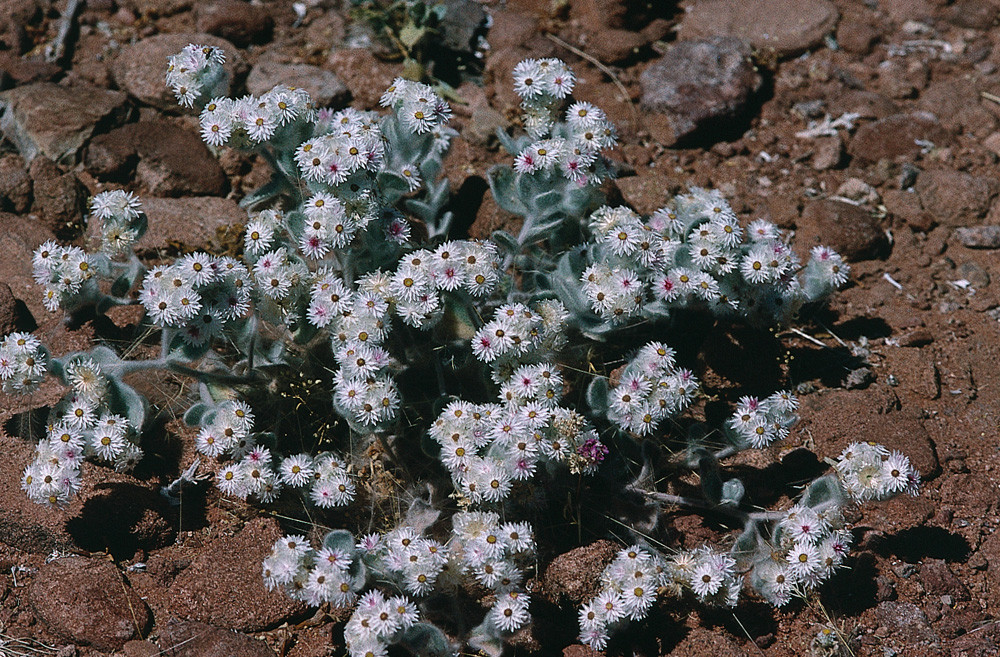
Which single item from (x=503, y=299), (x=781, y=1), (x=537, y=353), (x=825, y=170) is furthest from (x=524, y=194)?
(x=781, y=1)

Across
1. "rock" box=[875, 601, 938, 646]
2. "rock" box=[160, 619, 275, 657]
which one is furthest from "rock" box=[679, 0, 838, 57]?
"rock" box=[160, 619, 275, 657]

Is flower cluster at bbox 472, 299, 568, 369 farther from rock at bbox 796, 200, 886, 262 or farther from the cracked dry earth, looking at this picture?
rock at bbox 796, 200, 886, 262

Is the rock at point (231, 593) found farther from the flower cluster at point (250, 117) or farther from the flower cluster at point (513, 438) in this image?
the flower cluster at point (250, 117)

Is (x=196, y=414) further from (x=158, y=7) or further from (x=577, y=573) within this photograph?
(x=158, y=7)

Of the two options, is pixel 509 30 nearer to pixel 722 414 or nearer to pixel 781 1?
pixel 781 1

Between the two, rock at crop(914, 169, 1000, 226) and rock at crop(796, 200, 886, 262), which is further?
rock at crop(914, 169, 1000, 226)
